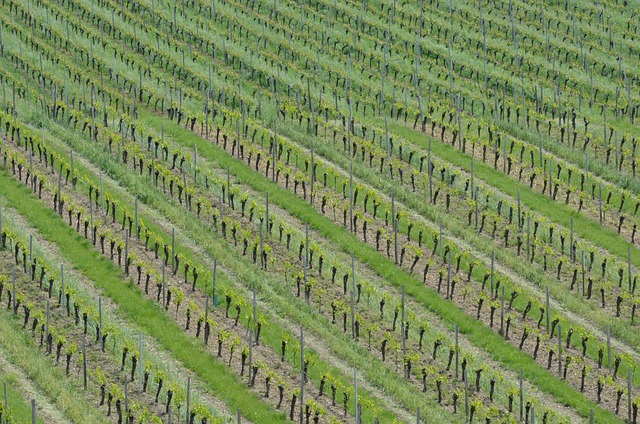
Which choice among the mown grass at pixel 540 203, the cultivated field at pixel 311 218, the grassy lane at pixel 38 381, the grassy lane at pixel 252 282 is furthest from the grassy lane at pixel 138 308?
the mown grass at pixel 540 203

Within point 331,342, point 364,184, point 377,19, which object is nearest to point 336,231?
point 364,184

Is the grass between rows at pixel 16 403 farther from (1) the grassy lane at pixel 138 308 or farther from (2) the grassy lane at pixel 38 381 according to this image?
(1) the grassy lane at pixel 138 308

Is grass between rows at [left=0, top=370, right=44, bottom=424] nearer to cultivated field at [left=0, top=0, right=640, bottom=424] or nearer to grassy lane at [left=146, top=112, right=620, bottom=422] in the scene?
cultivated field at [left=0, top=0, right=640, bottom=424]

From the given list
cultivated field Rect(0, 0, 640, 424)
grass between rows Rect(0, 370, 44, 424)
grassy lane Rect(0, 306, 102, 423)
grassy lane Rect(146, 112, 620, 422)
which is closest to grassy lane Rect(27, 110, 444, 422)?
cultivated field Rect(0, 0, 640, 424)

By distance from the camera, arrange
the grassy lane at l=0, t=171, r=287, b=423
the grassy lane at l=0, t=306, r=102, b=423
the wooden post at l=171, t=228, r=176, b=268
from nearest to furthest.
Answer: the grassy lane at l=0, t=306, r=102, b=423 → the grassy lane at l=0, t=171, r=287, b=423 → the wooden post at l=171, t=228, r=176, b=268

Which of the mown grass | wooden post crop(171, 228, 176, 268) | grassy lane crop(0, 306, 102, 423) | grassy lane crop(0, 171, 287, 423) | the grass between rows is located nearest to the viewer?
the grass between rows

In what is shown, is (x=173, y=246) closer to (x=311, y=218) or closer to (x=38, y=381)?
(x=311, y=218)
